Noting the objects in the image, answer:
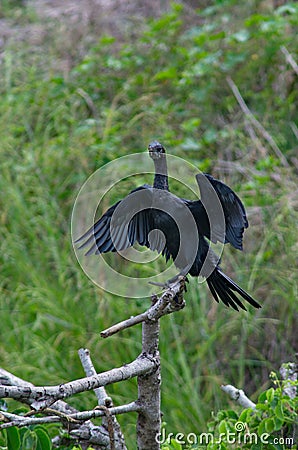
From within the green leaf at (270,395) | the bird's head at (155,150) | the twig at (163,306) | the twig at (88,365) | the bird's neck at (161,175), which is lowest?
the green leaf at (270,395)

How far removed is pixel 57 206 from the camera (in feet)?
10.3

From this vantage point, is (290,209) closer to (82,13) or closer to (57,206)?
(57,206)

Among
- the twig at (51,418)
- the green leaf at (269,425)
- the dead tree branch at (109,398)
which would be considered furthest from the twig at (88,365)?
the green leaf at (269,425)

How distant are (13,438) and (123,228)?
504 mm

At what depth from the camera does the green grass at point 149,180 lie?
2.57 m

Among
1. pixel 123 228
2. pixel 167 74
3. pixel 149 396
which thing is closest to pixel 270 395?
pixel 149 396

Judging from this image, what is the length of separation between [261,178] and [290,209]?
0.81 ft

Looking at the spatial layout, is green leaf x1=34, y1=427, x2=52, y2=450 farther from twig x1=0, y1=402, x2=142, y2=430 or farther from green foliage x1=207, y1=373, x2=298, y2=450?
green foliage x1=207, y1=373, x2=298, y2=450

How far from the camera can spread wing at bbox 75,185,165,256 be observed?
1.47 meters

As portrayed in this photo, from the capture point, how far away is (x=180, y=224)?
1.42 meters

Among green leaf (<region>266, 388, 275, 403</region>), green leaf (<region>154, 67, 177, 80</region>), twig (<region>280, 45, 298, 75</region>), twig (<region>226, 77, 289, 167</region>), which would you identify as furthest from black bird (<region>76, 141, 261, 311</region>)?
green leaf (<region>154, 67, 177, 80</region>)

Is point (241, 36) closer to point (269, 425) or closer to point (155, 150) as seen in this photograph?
point (155, 150)

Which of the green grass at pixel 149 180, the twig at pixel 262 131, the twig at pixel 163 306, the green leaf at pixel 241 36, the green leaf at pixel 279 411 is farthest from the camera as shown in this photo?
the green leaf at pixel 241 36

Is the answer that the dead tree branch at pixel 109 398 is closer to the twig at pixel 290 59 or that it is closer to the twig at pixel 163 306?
the twig at pixel 163 306
